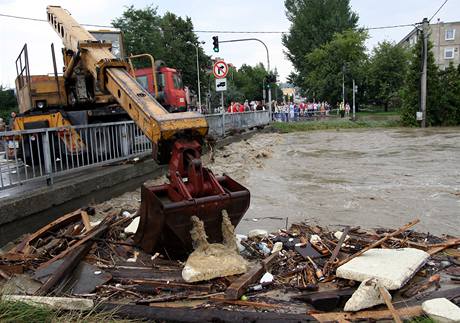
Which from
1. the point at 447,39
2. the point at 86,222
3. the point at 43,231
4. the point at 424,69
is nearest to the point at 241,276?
the point at 86,222

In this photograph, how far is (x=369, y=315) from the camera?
413cm

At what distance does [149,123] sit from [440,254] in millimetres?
4001

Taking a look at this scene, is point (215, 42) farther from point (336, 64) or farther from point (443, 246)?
point (336, 64)

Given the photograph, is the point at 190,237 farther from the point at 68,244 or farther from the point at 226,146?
the point at 226,146

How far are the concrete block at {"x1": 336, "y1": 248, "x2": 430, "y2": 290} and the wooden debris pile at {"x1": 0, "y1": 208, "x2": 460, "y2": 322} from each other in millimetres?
106

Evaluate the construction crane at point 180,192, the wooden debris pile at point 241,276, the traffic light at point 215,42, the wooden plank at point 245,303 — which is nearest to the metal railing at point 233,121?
Result: the traffic light at point 215,42

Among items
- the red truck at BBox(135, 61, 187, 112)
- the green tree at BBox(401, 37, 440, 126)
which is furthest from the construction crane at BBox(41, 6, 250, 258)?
the green tree at BBox(401, 37, 440, 126)

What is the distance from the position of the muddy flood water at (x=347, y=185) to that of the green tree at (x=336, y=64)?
34.9 meters

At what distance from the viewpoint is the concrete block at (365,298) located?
4.20 meters

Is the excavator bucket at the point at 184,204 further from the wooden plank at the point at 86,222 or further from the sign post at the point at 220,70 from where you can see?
the sign post at the point at 220,70

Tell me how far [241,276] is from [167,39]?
5283 cm

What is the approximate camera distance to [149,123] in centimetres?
574

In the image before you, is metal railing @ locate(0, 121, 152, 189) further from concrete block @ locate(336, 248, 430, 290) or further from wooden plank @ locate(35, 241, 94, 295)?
concrete block @ locate(336, 248, 430, 290)

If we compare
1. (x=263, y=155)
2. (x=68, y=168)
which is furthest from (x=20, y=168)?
(x=263, y=155)
